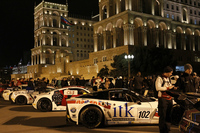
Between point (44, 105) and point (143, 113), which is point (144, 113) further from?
point (44, 105)

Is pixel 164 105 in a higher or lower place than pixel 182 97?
lower

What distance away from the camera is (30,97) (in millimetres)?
16562

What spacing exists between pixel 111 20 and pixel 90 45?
5208 cm

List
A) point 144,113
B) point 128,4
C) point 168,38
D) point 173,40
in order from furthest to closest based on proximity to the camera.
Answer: point 173,40
point 168,38
point 128,4
point 144,113

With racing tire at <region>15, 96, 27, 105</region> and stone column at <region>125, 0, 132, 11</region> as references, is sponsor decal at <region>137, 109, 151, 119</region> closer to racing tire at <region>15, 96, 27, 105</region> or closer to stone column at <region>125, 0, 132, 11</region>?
racing tire at <region>15, 96, 27, 105</region>

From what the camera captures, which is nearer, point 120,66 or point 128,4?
point 120,66

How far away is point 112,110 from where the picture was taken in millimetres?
8312

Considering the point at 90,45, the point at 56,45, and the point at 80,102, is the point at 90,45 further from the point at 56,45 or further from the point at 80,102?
the point at 80,102

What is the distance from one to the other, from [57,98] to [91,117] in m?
4.34

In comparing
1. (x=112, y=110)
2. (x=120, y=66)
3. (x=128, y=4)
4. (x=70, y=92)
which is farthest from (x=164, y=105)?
(x=128, y=4)

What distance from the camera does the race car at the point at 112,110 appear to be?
816cm

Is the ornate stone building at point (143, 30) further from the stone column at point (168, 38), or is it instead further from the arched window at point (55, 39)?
the arched window at point (55, 39)

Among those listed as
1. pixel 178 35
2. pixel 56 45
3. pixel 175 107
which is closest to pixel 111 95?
pixel 175 107

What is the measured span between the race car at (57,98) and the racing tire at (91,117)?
3.79 m
